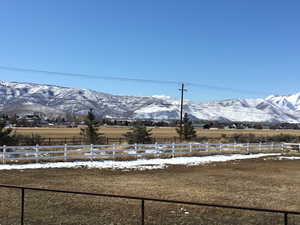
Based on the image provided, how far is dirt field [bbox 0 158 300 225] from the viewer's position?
10.7 meters

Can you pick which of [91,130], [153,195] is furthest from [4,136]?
[153,195]

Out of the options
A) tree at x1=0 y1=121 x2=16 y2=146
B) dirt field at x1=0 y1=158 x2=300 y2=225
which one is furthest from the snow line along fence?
dirt field at x1=0 y1=158 x2=300 y2=225

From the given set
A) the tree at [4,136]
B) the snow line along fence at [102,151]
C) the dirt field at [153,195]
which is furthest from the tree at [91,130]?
the dirt field at [153,195]

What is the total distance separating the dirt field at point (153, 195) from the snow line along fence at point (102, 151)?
4.31 m

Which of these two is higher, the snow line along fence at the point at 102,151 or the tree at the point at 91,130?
the tree at the point at 91,130

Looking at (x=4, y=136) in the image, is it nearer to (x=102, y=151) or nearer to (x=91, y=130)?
(x=102, y=151)

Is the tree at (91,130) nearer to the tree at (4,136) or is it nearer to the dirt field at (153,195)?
the tree at (4,136)

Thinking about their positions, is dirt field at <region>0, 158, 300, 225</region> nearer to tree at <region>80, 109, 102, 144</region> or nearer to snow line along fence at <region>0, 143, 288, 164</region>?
snow line along fence at <region>0, 143, 288, 164</region>

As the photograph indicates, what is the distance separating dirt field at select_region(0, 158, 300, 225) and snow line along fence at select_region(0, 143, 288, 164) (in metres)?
4.31

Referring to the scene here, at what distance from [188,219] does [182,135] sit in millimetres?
45787

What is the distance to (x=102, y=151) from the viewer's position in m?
29.8

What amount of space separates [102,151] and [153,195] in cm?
1585

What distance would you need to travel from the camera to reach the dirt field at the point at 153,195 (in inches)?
421

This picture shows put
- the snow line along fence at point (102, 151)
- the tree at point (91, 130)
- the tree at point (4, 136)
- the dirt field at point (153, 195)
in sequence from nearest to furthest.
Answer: the dirt field at point (153, 195) → the snow line along fence at point (102, 151) → the tree at point (4, 136) → the tree at point (91, 130)
